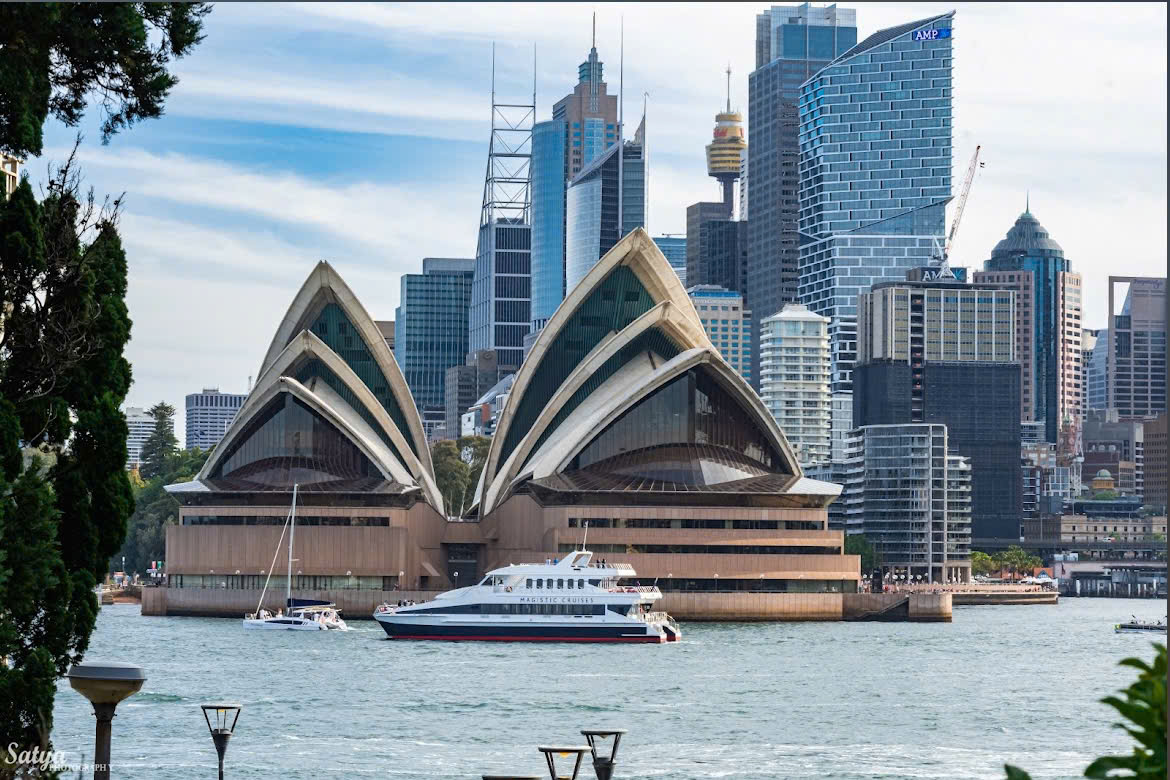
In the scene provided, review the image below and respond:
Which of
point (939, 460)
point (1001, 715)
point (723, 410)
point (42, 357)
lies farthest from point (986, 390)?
point (42, 357)

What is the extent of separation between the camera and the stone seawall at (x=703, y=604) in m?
86.0

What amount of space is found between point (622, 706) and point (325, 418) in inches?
2002

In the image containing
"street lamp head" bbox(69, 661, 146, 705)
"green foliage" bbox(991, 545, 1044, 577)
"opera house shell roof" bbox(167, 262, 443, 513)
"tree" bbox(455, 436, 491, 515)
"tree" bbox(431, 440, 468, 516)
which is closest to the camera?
"street lamp head" bbox(69, 661, 146, 705)

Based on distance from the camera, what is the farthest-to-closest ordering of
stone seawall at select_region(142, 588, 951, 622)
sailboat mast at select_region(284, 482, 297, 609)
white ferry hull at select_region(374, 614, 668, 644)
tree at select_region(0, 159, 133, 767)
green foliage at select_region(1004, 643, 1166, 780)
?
sailboat mast at select_region(284, 482, 297, 609)
stone seawall at select_region(142, 588, 951, 622)
white ferry hull at select_region(374, 614, 668, 644)
tree at select_region(0, 159, 133, 767)
green foliage at select_region(1004, 643, 1166, 780)

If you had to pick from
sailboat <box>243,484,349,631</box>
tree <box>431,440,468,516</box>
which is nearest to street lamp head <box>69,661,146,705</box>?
sailboat <box>243,484,349,631</box>

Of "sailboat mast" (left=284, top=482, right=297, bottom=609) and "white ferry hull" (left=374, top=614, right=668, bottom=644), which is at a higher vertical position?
"sailboat mast" (left=284, top=482, right=297, bottom=609)

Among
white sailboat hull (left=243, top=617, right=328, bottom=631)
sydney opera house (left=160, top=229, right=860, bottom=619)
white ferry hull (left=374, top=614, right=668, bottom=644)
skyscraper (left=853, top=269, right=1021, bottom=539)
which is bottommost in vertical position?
white sailboat hull (left=243, top=617, right=328, bottom=631)

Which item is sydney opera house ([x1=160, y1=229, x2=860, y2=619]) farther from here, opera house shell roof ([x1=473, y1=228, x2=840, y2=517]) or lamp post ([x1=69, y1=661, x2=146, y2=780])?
lamp post ([x1=69, y1=661, x2=146, y2=780])

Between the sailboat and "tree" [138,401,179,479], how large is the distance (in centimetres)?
5616

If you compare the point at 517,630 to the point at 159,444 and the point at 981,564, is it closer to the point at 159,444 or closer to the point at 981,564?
the point at 159,444

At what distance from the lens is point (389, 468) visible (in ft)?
311

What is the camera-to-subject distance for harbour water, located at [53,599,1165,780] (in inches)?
1373

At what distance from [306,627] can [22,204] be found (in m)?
63.5

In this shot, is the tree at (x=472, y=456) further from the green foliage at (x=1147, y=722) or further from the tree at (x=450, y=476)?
the green foliage at (x=1147, y=722)
